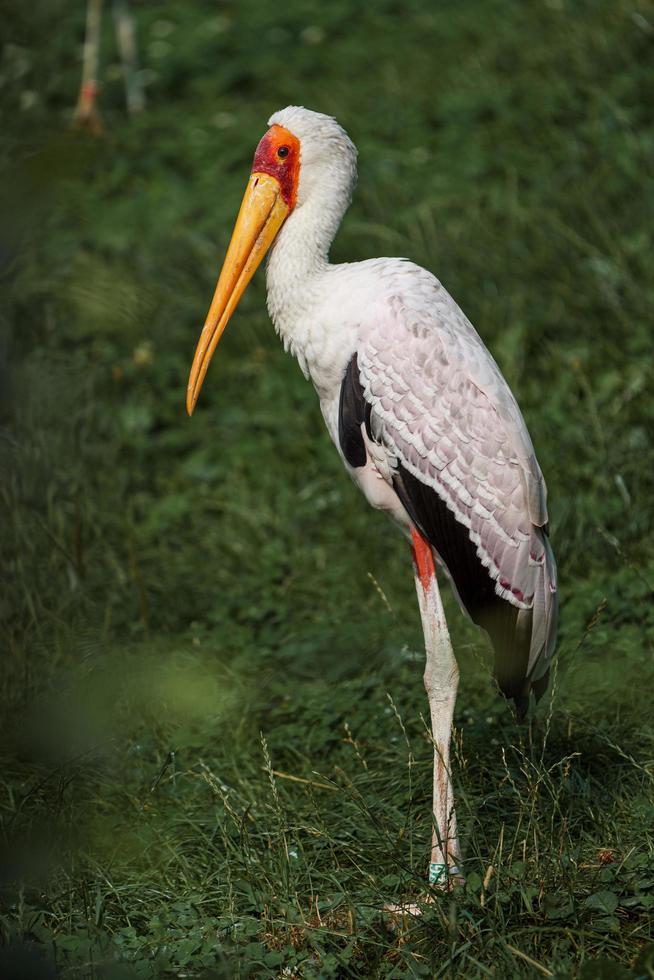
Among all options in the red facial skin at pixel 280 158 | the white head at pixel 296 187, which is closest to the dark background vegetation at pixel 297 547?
the white head at pixel 296 187

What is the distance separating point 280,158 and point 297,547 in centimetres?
165

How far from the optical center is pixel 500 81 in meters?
6.27

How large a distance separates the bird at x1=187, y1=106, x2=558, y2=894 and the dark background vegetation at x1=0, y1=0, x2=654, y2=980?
16 cm

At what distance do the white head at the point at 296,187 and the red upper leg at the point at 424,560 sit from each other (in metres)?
0.59

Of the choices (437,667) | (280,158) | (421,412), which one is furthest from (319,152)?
(437,667)

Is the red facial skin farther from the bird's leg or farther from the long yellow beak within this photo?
the bird's leg

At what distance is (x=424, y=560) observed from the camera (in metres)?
2.80

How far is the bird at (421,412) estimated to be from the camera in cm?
267

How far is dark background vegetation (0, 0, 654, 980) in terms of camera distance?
91.7 inches

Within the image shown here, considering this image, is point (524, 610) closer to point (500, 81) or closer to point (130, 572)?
point (130, 572)

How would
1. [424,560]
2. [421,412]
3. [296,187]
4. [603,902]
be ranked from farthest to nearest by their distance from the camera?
[296,187], [424,560], [421,412], [603,902]

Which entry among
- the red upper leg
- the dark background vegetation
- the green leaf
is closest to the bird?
the red upper leg

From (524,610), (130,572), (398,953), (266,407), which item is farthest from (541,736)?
(266,407)

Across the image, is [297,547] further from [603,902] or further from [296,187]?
[603,902]
